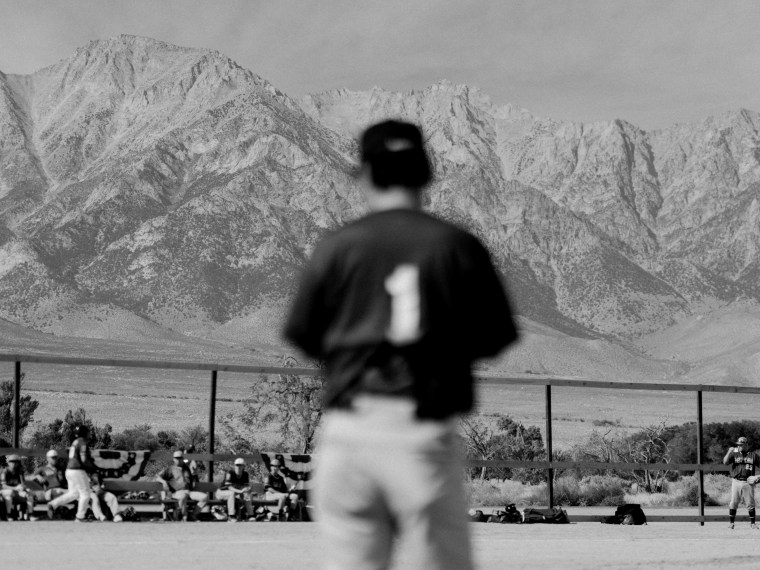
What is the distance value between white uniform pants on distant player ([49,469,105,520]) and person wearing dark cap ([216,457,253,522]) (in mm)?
1458

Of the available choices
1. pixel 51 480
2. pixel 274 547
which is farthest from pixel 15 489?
pixel 274 547

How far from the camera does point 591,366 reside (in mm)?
158000

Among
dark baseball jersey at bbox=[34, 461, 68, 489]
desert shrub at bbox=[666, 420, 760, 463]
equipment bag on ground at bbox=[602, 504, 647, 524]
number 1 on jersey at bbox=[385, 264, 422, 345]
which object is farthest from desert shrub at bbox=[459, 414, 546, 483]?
number 1 on jersey at bbox=[385, 264, 422, 345]

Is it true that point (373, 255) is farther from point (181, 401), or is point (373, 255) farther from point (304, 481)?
point (181, 401)

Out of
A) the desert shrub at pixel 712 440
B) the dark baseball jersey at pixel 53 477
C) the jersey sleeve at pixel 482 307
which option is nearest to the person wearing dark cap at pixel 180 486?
the dark baseball jersey at pixel 53 477

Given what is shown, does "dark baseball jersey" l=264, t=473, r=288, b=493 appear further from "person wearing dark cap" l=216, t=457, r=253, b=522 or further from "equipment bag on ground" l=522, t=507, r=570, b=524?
"equipment bag on ground" l=522, t=507, r=570, b=524

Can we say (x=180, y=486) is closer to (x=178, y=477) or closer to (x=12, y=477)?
(x=178, y=477)

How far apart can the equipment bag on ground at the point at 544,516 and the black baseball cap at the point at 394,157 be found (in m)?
12.4

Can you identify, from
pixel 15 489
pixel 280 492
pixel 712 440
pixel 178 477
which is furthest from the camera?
pixel 712 440

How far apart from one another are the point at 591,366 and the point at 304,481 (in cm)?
14623

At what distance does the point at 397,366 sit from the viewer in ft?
12.0

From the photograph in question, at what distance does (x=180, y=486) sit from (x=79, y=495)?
4.08ft

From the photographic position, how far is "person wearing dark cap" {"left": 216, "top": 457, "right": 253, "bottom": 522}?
13977 millimetres

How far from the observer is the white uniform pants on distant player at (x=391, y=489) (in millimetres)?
3619
